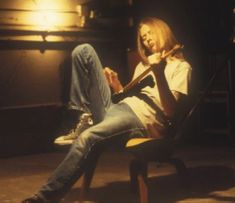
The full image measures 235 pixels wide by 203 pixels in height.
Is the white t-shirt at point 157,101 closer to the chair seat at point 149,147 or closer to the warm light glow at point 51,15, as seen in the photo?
the chair seat at point 149,147

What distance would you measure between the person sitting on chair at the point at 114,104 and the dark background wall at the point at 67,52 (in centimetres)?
271

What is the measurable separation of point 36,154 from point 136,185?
3.38 metres

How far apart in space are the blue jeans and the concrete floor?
668 mm

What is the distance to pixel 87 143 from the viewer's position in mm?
3818

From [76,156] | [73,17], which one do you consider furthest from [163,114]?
[73,17]

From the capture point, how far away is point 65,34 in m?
8.20

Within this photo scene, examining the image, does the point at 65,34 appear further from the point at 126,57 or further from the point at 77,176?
the point at 77,176

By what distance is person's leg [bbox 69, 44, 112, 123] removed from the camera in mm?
4023

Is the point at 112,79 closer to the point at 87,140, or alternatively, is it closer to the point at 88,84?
the point at 88,84

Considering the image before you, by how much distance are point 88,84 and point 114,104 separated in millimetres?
344

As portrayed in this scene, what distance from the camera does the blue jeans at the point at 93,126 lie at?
373 cm

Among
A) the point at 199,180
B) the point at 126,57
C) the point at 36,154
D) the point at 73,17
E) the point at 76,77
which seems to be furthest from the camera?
the point at 126,57

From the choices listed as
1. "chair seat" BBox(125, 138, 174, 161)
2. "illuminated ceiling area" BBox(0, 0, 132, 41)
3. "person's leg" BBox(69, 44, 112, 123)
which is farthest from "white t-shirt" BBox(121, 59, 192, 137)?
"illuminated ceiling area" BBox(0, 0, 132, 41)

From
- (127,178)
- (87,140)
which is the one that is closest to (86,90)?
(87,140)
